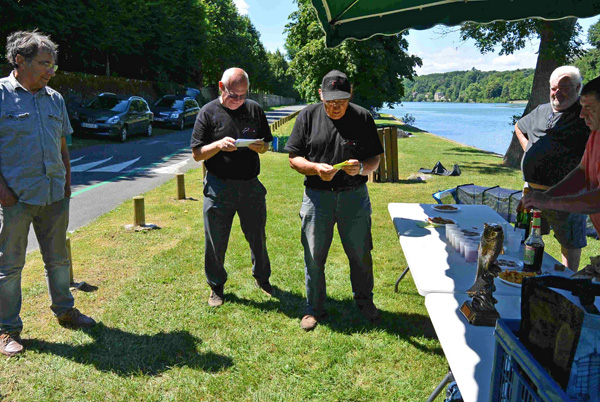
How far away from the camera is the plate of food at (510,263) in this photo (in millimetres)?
2758

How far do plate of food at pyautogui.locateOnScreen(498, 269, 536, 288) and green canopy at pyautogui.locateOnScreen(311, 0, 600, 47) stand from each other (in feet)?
8.36

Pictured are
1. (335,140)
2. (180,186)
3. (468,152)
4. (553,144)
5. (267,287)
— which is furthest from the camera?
(468,152)

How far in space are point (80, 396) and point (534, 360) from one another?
2968 millimetres

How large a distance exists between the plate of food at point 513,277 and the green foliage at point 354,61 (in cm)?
2372

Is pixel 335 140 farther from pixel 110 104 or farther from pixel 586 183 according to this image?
pixel 110 104

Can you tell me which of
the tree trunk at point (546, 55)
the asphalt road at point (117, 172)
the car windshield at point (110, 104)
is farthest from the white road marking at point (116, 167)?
the tree trunk at point (546, 55)

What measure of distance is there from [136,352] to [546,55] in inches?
586

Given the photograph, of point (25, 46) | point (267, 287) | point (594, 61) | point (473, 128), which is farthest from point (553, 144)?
point (473, 128)

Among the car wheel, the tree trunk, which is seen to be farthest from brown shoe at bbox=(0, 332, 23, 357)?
the car wheel

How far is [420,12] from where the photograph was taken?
4.12 meters

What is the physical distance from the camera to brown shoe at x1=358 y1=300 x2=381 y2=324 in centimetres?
411

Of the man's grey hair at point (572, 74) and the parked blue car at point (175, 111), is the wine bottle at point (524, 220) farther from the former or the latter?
A: the parked blue car at point (175, 111)

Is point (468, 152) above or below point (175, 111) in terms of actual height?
below

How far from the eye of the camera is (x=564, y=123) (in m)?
4.23
